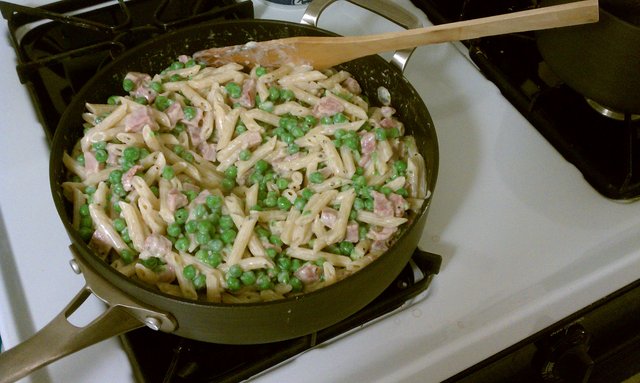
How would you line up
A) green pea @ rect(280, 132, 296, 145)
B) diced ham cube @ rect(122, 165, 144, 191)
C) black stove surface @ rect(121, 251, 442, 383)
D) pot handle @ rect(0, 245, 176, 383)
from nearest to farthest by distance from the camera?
1. pot handle @ rect(0, 245, 176, 383)
2. black stove surface @ rect(121, 251, 442, 383)
3. diced ham cube @ rect(122, 165, 144, 191)
4. green pea @ rect(280, 132, 296, 145)

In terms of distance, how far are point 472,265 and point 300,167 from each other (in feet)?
1.14

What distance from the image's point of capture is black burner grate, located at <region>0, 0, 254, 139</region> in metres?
1.21

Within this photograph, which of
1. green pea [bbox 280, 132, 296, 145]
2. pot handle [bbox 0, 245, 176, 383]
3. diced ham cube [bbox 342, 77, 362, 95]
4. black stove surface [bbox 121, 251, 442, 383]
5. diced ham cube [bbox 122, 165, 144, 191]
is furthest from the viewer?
diced ham cube [bbox 342, 77, 362, 95]

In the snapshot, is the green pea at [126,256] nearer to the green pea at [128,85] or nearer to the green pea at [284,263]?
the green pea at [284,263]

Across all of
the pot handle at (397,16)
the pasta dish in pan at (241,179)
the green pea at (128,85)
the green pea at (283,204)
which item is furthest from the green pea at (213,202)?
the pot handle at (397,16)

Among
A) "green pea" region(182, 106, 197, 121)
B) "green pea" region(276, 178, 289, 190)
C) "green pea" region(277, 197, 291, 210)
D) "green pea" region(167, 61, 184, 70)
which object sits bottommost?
"green pea" region(277, 197, 291, 210)

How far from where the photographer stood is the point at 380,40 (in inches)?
42.4

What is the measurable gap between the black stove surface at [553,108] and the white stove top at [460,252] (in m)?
0.03

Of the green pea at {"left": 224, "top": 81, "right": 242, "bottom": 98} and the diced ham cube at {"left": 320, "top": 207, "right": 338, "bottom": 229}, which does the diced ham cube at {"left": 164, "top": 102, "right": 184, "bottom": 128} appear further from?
the diced ham cube at {"left": 320, "top": 207, "right": 338, "bottom": 229}

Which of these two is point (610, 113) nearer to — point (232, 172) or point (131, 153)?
point (232, 172)

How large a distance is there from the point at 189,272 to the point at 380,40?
0.51m

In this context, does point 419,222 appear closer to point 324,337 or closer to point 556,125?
point 324,337

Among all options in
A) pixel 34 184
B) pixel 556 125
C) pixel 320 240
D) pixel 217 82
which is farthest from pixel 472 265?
pixel 34 184

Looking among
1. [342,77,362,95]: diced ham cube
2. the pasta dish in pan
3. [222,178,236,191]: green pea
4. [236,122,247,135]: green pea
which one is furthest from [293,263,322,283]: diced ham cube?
[342,77,362,95]: diced ham cube
